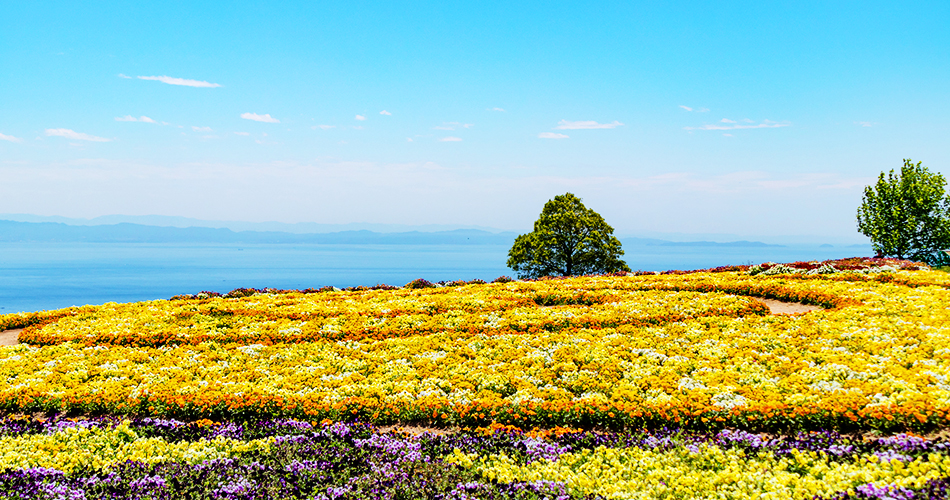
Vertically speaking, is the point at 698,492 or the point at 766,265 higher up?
the point at 766,265

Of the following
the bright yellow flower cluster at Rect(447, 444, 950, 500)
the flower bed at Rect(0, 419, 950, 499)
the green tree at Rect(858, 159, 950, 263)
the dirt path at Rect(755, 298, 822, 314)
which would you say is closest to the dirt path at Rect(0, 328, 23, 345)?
the flower bed at Rect(0, 419, 950, 499)

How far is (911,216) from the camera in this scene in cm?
3712

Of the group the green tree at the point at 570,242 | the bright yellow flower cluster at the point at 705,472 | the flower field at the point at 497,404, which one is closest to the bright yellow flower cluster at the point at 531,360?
the flower field at the point at 497,404

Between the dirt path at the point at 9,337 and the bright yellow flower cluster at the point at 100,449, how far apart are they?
365 inches

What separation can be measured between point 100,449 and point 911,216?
46.0 meters

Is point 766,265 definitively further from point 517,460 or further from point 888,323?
point 517,460

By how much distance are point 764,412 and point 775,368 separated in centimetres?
263

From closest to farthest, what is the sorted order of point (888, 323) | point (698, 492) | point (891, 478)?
point (891, 478), point (698, 492), point (888, 323)

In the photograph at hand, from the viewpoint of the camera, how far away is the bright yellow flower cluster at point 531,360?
9.60 metres

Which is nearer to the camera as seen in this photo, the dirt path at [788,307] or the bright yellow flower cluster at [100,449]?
the bright yellow flower cluster at [100,449]

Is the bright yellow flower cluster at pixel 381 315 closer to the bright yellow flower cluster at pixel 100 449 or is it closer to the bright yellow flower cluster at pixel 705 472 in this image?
the bright yellow flower cluster at pixel 100 449

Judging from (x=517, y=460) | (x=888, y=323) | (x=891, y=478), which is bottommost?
(x=517, y=460)

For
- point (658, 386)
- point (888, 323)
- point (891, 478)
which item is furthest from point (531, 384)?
point (888, 323)

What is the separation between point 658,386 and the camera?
10602 millimetres
